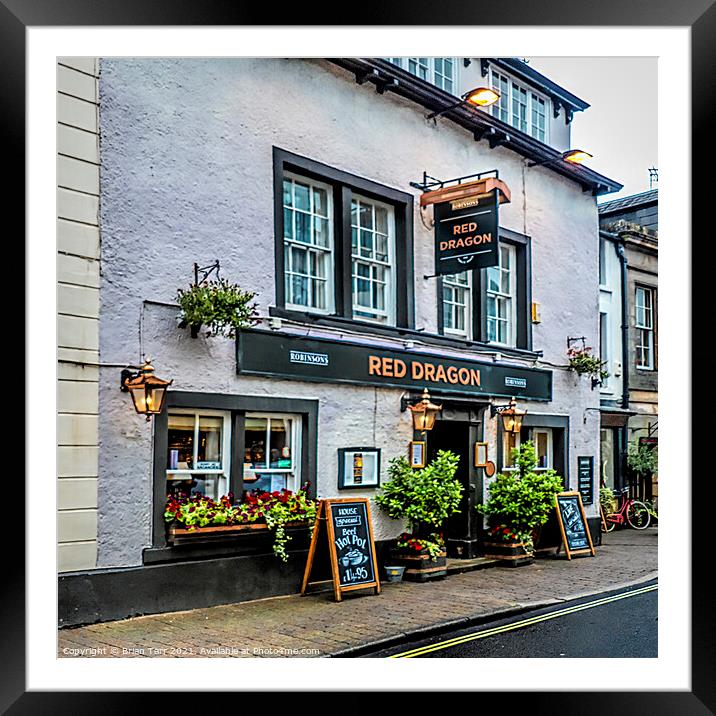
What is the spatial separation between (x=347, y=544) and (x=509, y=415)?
398 centimetres

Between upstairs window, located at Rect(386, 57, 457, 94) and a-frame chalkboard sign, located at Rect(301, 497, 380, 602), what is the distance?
17.8ft

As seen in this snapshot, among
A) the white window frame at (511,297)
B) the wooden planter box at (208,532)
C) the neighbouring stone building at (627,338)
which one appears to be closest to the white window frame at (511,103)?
the white window frame at (511,297)

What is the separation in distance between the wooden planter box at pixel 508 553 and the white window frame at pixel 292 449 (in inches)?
135

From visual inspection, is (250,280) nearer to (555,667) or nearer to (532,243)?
(555,667)

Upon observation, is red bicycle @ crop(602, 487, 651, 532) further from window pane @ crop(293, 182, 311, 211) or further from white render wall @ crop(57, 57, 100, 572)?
white render wall @ crop(57, 57, 100, 572)

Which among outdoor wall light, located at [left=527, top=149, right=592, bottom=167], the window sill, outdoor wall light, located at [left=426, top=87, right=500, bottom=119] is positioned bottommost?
the window sill

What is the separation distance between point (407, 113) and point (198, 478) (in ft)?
17.4

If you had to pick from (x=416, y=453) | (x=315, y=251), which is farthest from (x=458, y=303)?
(x=315, y=251)

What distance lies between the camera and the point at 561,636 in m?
8.27

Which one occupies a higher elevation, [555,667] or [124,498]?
[124,498]

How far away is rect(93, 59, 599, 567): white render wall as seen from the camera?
824 centimetres

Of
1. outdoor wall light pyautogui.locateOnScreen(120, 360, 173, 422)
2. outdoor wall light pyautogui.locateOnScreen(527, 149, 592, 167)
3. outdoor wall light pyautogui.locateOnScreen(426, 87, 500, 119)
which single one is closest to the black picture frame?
outdoor wall light pyautogui.locateOnScreen(120, 360, 173, 422)
